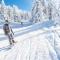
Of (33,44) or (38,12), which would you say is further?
(38,12)

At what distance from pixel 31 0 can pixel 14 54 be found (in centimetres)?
69

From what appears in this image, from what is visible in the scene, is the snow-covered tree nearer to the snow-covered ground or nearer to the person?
the snow-covered ground

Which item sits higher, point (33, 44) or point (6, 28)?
point (6, 28)

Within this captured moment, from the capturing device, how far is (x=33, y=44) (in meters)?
2.03

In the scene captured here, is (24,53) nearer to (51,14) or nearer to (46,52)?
(46,52)

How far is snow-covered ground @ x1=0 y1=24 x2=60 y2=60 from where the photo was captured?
1.85 meters

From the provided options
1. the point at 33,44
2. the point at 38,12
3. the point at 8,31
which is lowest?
the point at 33,44

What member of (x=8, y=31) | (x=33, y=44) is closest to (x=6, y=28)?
(x=8, y=31)

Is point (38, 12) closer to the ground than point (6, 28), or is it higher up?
higher up

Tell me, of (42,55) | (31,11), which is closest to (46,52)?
(42,55)

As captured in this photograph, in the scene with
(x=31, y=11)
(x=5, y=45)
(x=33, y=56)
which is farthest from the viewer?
(x=31, y=11)

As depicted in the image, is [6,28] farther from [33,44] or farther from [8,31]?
[33,44]

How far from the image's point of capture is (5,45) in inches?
80.1

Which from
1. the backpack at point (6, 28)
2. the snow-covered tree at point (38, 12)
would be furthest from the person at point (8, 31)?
the snow-covered tree at point (38, 12)
